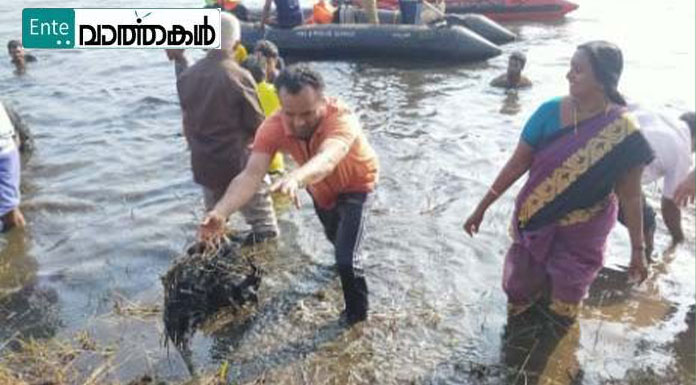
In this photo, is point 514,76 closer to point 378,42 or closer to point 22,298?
point 378,42

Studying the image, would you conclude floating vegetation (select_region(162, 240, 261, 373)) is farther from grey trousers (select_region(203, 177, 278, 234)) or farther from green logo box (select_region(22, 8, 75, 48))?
green logo box (select_region(22, 8, 75, 48))

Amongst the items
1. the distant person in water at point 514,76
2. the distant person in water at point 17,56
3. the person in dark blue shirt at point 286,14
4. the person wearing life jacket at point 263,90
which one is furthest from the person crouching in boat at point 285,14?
the person wearing life jacket at point 263,90

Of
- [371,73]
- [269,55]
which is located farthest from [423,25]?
[269,55]

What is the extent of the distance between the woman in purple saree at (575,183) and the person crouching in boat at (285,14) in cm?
862

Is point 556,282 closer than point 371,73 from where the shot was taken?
Yes

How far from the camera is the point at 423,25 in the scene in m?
11.8

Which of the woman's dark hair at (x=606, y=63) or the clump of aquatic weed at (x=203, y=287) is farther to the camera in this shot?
the clump of aquatic weed at (x=203, y=287)


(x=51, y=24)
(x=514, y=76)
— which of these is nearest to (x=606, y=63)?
(x=514, y=76)

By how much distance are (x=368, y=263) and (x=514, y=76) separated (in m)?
5.66

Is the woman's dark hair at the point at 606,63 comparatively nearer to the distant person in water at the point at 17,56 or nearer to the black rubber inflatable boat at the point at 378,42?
the black rubber inflatable boat at the point at 378,42

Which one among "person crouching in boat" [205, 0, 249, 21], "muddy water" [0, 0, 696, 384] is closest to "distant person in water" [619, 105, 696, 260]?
"muddy water" [0, 0, 696, 384]

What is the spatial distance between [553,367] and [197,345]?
79.9 inches

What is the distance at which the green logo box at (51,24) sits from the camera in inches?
325

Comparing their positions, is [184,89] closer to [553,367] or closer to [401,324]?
[401,324]
